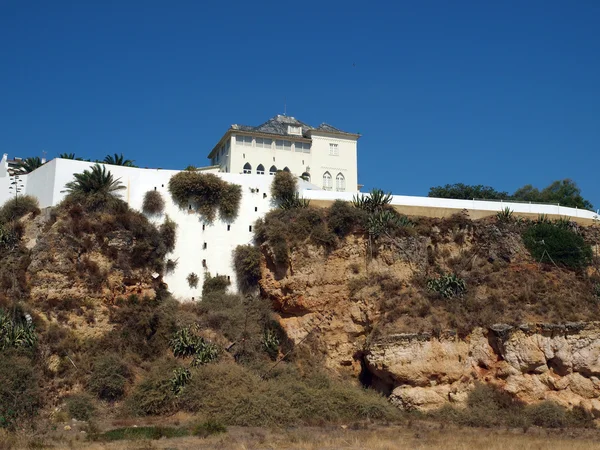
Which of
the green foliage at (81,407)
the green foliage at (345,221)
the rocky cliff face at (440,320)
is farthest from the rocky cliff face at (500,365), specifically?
the green foliage at (81,407)

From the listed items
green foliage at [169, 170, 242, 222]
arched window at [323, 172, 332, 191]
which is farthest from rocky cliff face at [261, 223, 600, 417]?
arched window at [323, 172, 332, 191]

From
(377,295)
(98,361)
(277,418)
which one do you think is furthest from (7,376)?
(377,295)

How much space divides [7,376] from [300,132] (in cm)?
2052

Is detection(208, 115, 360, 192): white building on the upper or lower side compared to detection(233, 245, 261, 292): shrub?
upper

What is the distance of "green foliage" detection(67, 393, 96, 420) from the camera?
24516 mm

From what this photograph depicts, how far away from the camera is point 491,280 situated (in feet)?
97.1

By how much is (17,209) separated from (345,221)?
13.5 meters

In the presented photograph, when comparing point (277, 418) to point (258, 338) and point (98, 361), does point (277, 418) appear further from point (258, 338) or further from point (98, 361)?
point (98, 361)

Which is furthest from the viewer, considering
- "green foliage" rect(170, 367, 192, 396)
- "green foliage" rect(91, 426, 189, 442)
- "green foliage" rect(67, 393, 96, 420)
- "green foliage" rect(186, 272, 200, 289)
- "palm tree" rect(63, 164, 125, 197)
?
"green foliage" rect(186, 272, 200, 289)

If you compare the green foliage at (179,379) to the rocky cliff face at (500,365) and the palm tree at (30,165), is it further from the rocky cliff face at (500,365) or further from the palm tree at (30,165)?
the palm tree at (30,165)

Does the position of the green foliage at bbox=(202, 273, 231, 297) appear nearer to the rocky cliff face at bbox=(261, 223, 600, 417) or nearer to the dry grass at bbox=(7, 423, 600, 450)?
the rocky cliff face at bbox=(261, 223, 600, 417)

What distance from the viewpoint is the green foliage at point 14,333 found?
2536 centimetres

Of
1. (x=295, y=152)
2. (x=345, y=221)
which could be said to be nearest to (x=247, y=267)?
(x=345, y=221)

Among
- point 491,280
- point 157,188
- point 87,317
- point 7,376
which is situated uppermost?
point 157,188
